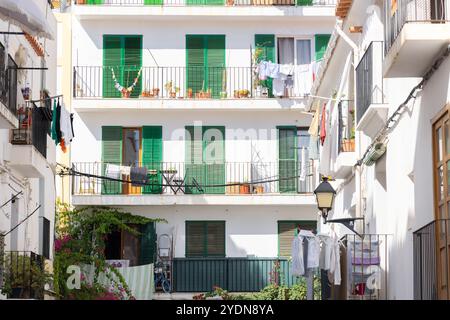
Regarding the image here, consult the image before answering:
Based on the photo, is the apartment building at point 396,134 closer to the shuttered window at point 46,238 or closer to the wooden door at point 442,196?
the wooden door at point 442,196

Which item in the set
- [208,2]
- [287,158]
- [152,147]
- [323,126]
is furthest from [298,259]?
[208,2]

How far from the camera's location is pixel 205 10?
38688 millimetres

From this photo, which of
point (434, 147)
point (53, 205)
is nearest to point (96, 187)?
point (53, 205)

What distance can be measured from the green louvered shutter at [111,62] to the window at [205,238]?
4913mm

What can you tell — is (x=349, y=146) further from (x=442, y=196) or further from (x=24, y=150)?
(x=442, y=196)

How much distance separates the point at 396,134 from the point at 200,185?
19.4 meters

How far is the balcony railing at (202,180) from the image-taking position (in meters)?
37.9

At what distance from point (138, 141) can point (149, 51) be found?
9.76ft

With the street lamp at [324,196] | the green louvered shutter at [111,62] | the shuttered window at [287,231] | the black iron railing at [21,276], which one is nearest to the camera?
the street lamp at [324,196]

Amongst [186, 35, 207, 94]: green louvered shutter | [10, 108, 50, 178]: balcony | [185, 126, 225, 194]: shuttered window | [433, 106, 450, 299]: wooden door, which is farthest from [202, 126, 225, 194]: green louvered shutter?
[433, 106, 450, 299]: wooden door

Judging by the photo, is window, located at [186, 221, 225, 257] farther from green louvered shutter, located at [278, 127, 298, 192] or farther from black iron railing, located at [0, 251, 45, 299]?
black iron railing, located at [0, 251, 45, 299]

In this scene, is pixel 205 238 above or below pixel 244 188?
below

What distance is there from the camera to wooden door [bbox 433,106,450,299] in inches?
587

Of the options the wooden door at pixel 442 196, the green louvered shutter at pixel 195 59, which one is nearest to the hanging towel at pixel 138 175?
the green louvered shutter at pixel 195 59
